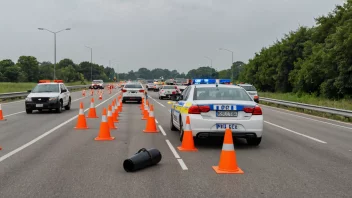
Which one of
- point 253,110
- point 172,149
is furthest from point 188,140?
point 253,110

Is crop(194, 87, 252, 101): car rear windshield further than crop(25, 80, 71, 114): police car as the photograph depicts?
No

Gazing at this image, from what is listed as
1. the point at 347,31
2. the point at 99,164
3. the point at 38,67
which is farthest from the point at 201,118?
the point at 38,67

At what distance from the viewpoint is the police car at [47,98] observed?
21.2 metres

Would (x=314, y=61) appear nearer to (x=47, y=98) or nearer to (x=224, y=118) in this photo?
(x=47, y=98)

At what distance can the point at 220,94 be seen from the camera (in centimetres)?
1130

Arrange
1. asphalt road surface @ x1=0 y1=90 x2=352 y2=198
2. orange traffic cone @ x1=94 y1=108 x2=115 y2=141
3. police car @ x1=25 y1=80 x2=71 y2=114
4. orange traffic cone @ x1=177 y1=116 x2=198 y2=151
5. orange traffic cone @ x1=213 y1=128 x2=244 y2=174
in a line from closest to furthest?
1. asphalt road surface @ x1=0 y1=90 x2=352 y2=198
2. orange traffic cone @ x1=213 y1=128 x2=244 y2=174
3. orange traffic cone @ x1=177 y1=116 x2=198 y2=151
4. orange traffic cone @ x1=94 y1=108 x2=115 y2=141
5. police car @ x1=25 y1=80 x2=71 y2=114

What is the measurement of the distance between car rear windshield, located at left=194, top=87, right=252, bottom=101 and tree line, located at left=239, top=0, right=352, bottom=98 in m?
23.1

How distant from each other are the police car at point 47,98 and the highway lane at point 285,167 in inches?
416

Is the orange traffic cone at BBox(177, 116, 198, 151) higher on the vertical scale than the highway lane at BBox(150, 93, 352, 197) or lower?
higher

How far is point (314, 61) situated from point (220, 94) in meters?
30.0

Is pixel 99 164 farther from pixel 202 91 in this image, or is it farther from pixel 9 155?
pixel 202 91

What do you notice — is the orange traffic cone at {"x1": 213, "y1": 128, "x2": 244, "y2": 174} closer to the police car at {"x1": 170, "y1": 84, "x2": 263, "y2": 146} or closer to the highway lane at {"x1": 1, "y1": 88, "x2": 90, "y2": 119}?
the police car at {"x1": 170, "y1": 84, "x2": 263, "y2": 146}

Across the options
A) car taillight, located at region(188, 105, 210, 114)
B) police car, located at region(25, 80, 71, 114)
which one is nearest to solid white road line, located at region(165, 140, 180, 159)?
car taillight, located at region(188, 105, 210, 114)

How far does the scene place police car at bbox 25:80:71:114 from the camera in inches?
833
